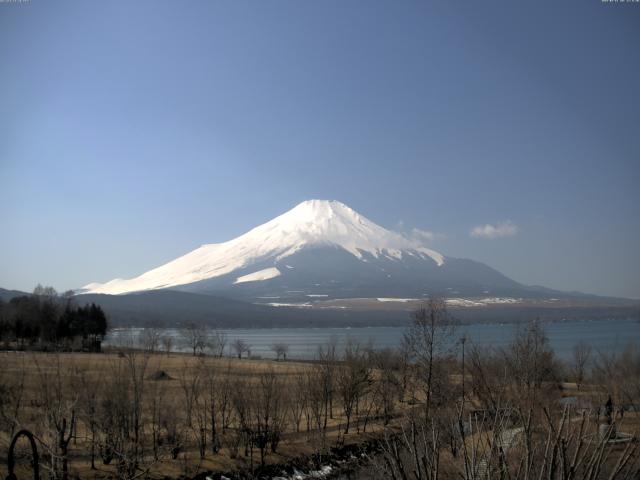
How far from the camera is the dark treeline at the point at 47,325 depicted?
70312mm

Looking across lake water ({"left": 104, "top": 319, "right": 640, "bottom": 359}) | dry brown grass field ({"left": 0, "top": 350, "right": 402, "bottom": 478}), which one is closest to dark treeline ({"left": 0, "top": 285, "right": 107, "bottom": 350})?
lake water ({"left": 104, "top": 319, "right": 640, "bottom": 359})

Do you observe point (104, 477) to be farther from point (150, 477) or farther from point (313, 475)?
point (313, 475)

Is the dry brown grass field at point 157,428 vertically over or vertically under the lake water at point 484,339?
over

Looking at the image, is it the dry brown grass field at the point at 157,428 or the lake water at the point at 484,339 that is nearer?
the dry brown grass field at the point at 157,428

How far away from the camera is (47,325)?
7462 cm

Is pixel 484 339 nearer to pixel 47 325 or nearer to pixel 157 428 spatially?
pixel 47 325

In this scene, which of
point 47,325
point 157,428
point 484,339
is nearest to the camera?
point 157,428

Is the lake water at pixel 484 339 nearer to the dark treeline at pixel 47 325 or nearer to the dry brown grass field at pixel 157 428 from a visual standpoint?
the dark treeline at pixel 47 325

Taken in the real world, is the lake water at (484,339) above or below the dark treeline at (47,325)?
below

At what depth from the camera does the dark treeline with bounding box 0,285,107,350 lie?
2768 inches

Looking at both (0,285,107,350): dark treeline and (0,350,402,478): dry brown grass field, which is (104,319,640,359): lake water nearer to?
(0,285,107,350): dark treeline

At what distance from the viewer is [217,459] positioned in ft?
74.4

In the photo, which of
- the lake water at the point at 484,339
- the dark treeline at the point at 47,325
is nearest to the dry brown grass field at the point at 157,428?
the lake water at the point at 484,339

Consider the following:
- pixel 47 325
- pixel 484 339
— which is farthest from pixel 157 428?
pixel 484 339
